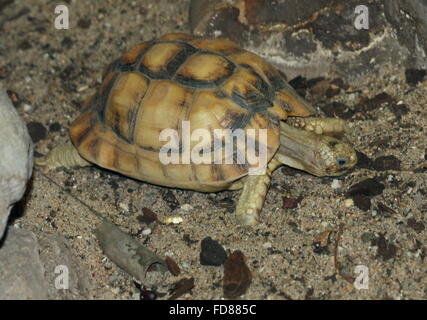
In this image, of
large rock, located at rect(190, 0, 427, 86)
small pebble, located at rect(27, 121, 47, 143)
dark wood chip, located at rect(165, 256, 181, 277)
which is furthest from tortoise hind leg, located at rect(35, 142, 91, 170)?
large rock, located at rect(190, 0, 427, 86)

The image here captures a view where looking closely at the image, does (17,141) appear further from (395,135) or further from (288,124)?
(395,135)

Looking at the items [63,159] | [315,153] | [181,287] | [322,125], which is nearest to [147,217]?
[181,287]

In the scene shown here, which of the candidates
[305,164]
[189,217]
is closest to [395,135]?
[305,164]

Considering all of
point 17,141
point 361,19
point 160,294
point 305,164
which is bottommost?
point 160,294

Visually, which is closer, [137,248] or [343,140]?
[137,248]

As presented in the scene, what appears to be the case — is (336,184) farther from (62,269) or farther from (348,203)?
(62,269)

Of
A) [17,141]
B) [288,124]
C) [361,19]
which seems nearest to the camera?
[17,141]

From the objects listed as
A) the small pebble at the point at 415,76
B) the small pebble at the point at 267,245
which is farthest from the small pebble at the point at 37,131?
the small pebble at the point at 415,76
